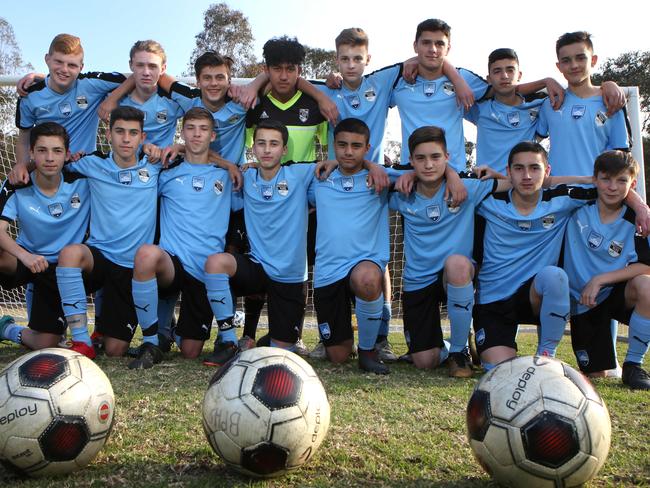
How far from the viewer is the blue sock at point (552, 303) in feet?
12.2

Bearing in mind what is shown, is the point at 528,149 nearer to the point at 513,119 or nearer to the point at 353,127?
the point at 513,119

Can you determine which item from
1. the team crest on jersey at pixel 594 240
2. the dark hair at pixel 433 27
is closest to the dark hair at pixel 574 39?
the dark hair at pixel 433 27

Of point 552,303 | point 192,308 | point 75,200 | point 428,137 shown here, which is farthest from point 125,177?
point 552,303

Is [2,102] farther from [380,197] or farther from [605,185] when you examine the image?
[605,185]

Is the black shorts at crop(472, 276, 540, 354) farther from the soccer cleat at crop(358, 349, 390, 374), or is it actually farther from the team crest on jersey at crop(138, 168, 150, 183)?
the team crest on jersey at crop(138, 168, 150, 183)

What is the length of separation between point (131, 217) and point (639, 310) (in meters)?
3.41

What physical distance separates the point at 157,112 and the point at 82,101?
0.69 metres

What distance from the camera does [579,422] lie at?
75.7 inches

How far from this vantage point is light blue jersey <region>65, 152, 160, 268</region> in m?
4.41

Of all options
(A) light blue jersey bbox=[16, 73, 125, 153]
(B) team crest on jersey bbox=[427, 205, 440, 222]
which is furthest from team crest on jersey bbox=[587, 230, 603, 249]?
(A) light blue jersey bbox=[16, 73, 125, 153]

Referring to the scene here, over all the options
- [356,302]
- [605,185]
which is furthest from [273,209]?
[605,185]

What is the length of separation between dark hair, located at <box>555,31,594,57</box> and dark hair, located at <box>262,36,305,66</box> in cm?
189

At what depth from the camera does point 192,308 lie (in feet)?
14.4

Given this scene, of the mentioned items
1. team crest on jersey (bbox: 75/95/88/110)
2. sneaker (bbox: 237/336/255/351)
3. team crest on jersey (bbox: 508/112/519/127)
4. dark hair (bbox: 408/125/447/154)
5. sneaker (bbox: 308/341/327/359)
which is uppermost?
team crest on jersey (bbox: 75/95/88/110)
